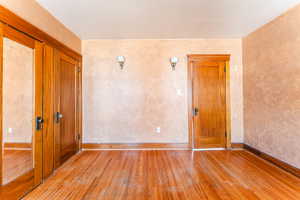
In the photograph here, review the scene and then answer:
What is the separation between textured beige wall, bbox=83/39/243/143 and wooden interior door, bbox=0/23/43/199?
5.36ft

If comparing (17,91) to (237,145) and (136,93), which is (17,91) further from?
(237,145)

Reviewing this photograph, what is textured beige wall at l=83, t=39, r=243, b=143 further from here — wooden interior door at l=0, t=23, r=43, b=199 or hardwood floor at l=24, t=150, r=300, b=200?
wooden interior door at l=0, t=23, r=43, b=199

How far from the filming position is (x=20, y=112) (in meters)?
2.17

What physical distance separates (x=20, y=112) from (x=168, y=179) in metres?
2.30

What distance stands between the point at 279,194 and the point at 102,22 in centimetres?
399

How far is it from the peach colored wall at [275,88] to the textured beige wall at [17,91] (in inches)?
162

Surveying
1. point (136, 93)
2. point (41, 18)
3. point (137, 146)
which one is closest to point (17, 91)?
point (41, 18)

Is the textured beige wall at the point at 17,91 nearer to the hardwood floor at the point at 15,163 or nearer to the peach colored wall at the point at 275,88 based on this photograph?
the hardwood floor at the point at 15,163

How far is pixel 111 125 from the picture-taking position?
413 centimetres

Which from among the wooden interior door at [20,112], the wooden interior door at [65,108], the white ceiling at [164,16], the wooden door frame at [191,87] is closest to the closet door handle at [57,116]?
the wooden interior door at [65,108]

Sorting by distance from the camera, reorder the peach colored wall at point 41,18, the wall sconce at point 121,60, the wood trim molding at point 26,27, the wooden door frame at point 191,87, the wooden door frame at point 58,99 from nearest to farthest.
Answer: the wood trim molding at point 26,27
the peach colored wall at point 41,18
the wooden door frame at point 58,99
the wall sconce at point 121,60
the wooden door frame at point 191,87

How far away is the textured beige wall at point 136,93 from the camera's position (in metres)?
4.13

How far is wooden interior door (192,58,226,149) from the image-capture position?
13.5 ft

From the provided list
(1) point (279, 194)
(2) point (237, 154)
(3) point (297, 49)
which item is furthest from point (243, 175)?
(3) point (297, 49)
